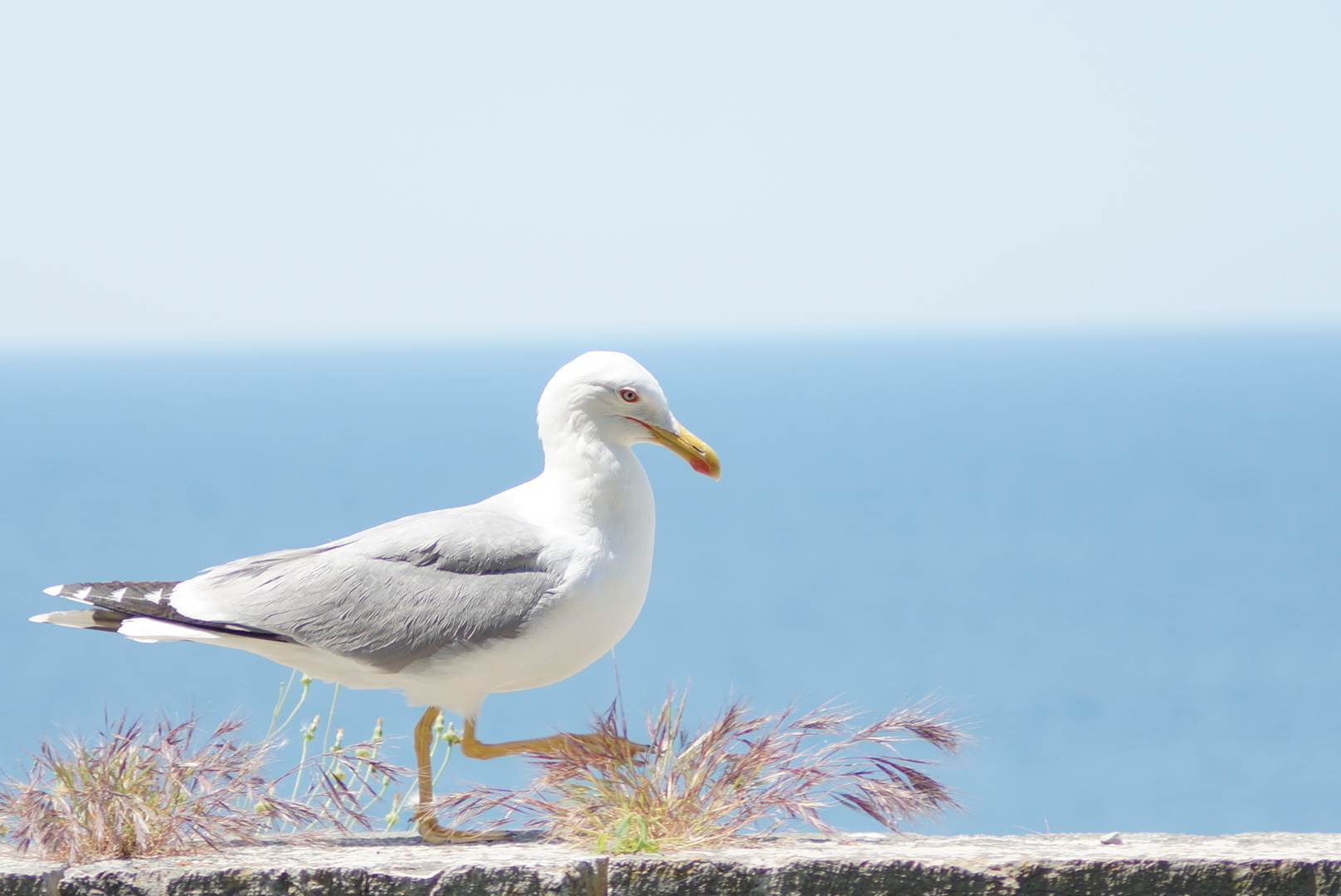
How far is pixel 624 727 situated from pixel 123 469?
5636 inches

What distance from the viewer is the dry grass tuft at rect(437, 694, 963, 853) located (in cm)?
418

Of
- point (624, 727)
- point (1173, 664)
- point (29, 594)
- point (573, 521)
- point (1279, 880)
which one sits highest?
point (29, 594)

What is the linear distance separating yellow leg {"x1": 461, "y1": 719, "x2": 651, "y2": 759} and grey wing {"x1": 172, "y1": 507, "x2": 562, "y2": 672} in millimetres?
343

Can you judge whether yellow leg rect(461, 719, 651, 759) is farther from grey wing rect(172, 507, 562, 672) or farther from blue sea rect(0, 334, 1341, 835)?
grey wing rect(172, 507, 562, 672)

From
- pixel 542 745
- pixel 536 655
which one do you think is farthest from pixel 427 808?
Answer: pixel 536 655

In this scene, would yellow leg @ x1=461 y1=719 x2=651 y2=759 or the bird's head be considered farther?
the bird's head

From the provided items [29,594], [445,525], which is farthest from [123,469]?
[445,525]

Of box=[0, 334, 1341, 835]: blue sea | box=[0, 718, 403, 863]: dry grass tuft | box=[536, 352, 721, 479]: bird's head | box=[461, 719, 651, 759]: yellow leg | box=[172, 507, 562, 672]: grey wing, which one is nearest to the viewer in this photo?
box=[0, 718, 403, 863]: dry grass tuft

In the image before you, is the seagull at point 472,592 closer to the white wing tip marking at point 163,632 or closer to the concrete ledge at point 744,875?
the white wing tip marking at point 163,632

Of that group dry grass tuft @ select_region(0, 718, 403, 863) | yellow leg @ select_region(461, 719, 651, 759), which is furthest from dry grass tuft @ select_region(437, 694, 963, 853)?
dry grass tuft @ select_region(0, 718, 403, 863)

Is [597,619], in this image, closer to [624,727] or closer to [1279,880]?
[624,727]

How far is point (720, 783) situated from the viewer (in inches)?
168

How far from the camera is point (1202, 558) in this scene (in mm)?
99438

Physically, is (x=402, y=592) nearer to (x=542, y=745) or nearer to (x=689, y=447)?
(x=542, y=745)
